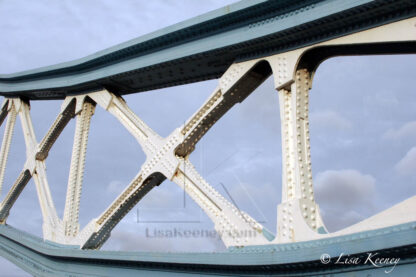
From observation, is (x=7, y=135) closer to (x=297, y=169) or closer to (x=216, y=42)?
(x=216, y=42)

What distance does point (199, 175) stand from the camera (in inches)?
439

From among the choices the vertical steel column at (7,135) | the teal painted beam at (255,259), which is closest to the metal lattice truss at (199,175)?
the teal painted beam at (255,259)

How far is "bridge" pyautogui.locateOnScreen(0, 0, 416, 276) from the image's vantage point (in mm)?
8029

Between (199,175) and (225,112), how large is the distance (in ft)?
5.27

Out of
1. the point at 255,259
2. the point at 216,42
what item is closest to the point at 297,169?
the point at 255,259

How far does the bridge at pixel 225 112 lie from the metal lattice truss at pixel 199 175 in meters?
0.03

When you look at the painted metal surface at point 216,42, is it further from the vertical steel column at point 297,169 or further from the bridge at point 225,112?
the vertical steel column at point 297,169

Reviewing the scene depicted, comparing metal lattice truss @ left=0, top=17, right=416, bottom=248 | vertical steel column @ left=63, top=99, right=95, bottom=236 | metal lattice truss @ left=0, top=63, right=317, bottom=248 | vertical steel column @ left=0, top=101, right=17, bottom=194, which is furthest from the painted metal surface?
vertical steel column @ left=0, top=101, right=17, bottom=194

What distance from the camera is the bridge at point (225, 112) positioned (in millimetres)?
8029

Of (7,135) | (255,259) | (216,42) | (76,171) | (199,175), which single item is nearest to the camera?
(255,259)

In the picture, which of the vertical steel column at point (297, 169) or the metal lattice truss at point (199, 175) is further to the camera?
the metal lattice truss at point (199, 175)

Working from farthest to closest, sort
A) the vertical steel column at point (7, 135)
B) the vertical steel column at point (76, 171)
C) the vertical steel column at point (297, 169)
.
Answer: the vertical steel column at point (7, 135)
the vertical steel column at point (76, 171)
the vertical steel column at point (297, 169)

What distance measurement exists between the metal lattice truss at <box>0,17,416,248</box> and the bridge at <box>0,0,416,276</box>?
0.03m

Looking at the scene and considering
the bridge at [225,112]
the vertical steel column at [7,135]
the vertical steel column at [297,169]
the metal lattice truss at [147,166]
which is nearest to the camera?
the bridge at [225,112]
